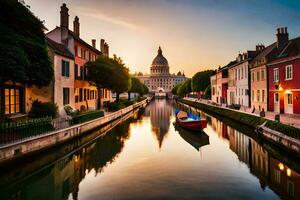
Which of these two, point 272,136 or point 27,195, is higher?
point 272,136

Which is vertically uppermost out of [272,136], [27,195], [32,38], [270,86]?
[32,38]

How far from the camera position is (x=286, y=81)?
33.2 metres

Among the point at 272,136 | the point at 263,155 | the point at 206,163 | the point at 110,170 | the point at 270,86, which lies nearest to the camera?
the point at 110,170

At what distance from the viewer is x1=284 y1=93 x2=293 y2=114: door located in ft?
106

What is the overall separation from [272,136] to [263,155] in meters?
3.11

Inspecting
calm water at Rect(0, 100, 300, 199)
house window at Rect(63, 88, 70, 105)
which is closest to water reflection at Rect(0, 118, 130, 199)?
calm water at Rect(0, 100, 300, 199)

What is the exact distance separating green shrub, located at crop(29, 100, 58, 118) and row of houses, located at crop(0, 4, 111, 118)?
27.0 inches

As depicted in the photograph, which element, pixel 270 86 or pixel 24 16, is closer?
pixel 24 16

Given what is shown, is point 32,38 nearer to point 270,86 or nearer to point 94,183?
point 94,183

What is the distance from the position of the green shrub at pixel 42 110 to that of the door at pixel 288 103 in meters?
26.0

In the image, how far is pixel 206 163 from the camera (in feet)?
57.5

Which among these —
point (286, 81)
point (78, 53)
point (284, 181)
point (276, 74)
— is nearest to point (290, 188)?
point (284, 181)

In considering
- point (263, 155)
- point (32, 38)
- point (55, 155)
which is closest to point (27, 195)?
point (55, 155)

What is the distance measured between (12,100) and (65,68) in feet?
33.2
